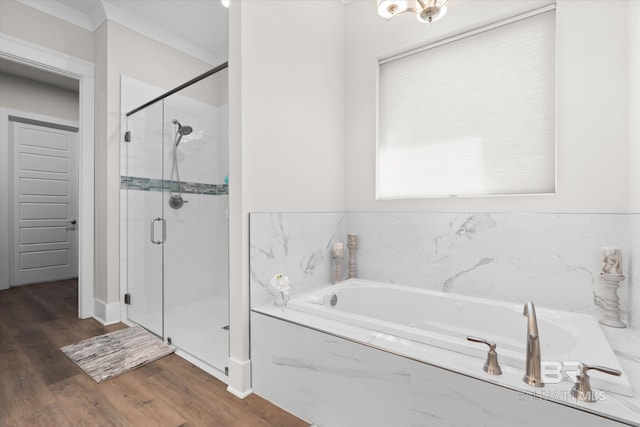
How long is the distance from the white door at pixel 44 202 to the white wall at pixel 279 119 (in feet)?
13.7

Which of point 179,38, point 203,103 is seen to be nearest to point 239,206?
point 203,103

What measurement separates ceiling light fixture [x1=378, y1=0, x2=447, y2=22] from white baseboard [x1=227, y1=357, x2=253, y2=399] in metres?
2.28

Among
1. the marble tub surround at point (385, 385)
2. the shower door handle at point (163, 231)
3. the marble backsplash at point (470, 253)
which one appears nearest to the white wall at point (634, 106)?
the marble backsplash at point (470, 253)

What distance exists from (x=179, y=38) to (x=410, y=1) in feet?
7.75

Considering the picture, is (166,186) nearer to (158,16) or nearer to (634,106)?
(158,16)

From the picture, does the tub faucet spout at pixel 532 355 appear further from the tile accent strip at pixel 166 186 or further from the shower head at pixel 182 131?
the shower head at pixel 182 131

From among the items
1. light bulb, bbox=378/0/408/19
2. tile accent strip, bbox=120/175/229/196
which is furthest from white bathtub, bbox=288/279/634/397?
light bulb, bbox=378/0/408/19

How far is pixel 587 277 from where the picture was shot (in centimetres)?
163

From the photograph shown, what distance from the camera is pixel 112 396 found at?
5.51 feet

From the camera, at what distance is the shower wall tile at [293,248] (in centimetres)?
179

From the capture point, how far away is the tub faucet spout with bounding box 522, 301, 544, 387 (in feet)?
3.14

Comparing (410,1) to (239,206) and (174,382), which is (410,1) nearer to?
(239,206)

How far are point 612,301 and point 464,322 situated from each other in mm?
700

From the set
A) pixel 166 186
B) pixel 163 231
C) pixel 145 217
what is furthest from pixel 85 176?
pixel 163 231
